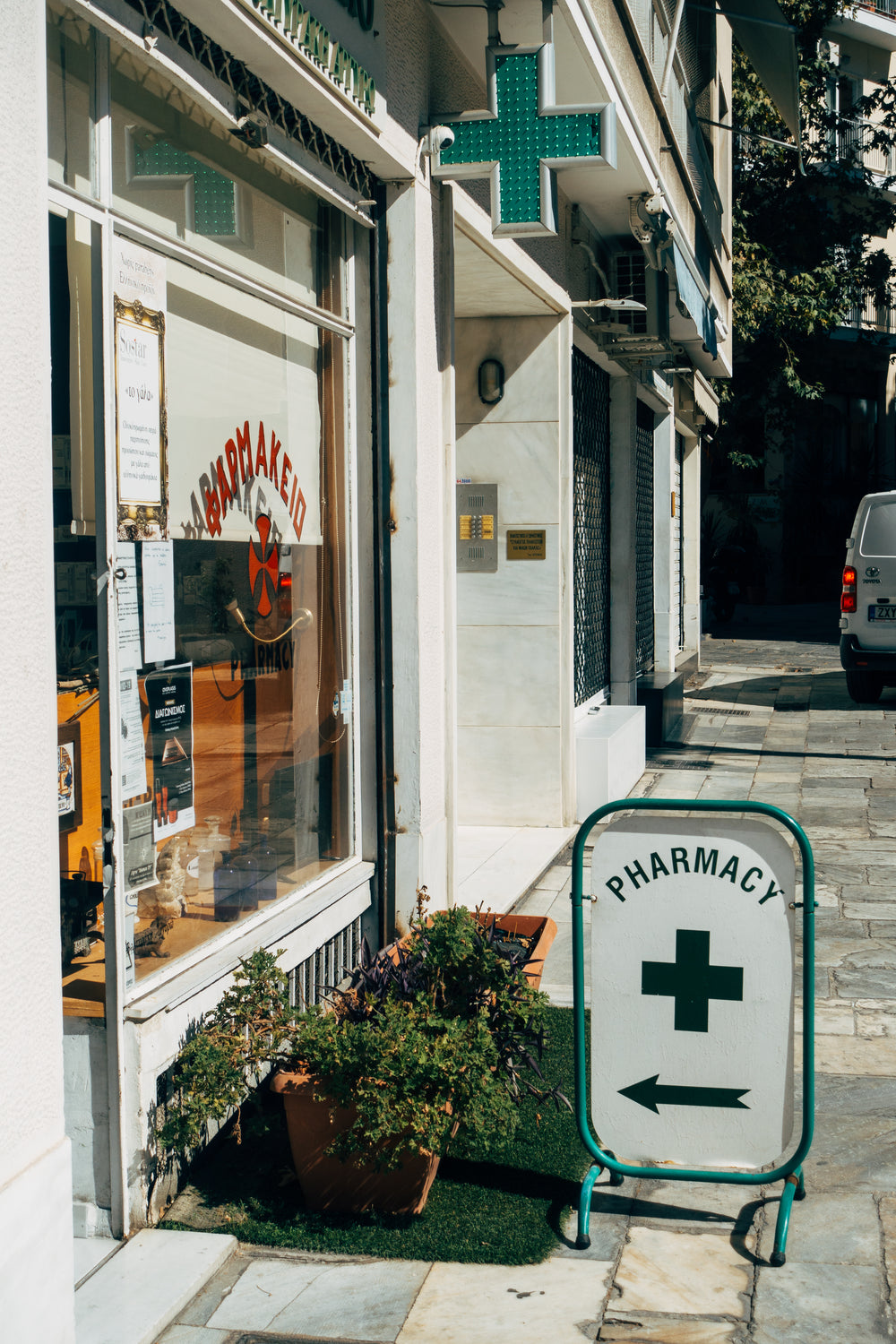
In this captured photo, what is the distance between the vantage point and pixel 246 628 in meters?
4.38

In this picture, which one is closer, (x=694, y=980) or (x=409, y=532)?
(x=694, y=980)

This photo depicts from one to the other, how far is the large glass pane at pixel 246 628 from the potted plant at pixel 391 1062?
370 millimetres

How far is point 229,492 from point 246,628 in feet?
1.45

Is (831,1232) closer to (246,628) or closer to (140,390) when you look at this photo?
(246,628)

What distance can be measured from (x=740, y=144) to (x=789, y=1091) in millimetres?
24718

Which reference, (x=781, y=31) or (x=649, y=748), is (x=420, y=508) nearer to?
(x=649, y=748)

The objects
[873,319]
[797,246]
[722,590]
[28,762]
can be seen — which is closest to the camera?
[28,762]

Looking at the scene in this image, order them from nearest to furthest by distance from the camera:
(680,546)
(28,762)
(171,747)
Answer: (28,762) → (171,747) → (680,546)

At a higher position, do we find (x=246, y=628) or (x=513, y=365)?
(x=513, y=365)

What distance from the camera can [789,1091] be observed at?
3.40m

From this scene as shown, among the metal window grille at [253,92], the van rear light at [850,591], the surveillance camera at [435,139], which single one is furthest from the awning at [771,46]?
the metal window grille at [253,92]

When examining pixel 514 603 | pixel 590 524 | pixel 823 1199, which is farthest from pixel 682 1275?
pixel 590 524

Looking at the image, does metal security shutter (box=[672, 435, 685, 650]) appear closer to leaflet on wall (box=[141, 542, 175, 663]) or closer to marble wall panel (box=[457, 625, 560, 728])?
marble wall panel (box=[457, 625, 560, 728])

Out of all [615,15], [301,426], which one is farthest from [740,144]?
[301,426]
